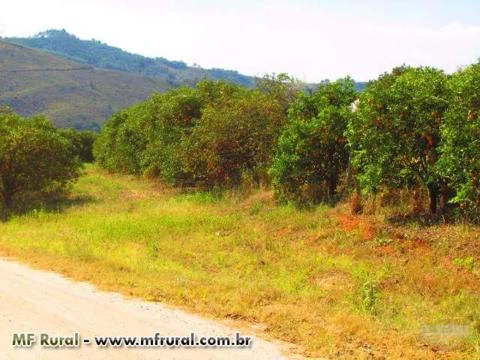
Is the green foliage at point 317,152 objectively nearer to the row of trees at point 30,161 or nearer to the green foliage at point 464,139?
the green foliage at point 464,139

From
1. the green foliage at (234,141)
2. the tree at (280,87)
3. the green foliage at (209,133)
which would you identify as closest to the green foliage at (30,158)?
the green foliage at (209,133)

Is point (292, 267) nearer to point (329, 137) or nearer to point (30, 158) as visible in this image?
point (329, 137)

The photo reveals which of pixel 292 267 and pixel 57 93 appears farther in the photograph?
pixel 57 93

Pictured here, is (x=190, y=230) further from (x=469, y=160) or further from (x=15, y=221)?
(x=469, y=160)

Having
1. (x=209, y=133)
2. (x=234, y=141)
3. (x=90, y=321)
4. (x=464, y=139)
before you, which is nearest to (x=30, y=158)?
(x=209, y=133)

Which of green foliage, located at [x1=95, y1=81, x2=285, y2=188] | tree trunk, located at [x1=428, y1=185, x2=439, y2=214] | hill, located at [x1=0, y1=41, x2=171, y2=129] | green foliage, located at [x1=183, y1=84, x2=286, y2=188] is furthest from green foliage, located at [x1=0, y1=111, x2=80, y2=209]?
hill, located at [x1=0, y1=41, x2=171, y2=129]

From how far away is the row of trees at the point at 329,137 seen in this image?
12.1m

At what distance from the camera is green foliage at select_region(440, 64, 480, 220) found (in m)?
11.5

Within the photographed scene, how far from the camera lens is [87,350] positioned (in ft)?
23.0

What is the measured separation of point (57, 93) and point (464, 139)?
168 m

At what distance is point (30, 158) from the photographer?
2131 centimetres

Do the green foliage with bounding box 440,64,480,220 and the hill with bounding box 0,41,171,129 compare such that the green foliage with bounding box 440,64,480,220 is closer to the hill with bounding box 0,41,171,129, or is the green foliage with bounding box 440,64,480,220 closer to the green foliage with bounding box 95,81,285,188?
the green foliage with bounding box 95,81,285,188

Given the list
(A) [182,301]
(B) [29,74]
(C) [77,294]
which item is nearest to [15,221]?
(C) [77,294]

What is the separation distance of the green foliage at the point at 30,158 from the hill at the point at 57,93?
11669cm
